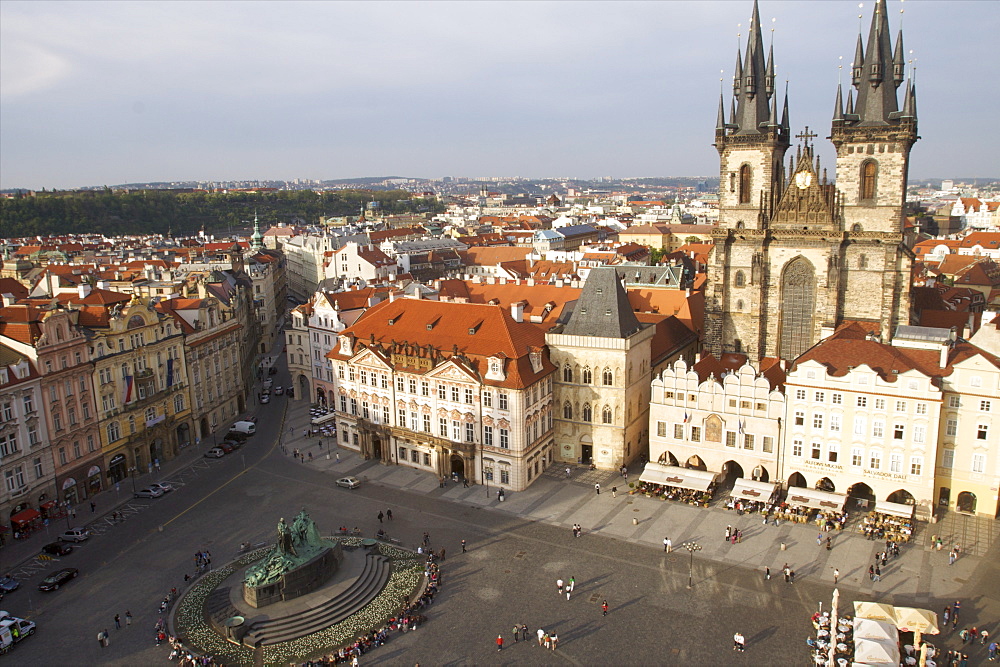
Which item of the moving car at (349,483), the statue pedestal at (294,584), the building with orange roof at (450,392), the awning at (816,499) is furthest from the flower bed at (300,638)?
the awning at (816,499)

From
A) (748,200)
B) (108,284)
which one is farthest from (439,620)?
(108,284)

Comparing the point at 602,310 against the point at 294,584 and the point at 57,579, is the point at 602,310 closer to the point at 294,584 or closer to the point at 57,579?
the point at 294,584

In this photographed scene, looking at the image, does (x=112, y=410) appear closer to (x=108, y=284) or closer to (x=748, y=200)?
(x=108, y=284)

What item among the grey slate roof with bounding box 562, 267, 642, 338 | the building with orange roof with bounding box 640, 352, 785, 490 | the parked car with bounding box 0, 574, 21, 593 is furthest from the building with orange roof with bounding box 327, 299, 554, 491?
the parked car with bounding box 0, 574, 21, 593

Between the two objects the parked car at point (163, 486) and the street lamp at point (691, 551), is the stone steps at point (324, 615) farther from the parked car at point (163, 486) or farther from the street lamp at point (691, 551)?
the parked car at point (163, 486)

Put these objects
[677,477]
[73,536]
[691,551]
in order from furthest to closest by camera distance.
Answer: [677,477] < [73,536] < [691,551]

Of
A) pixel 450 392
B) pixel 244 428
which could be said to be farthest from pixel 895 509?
pixel 244 428

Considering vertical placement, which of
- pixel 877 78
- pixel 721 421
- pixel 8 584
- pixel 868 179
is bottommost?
pixel 8 584
